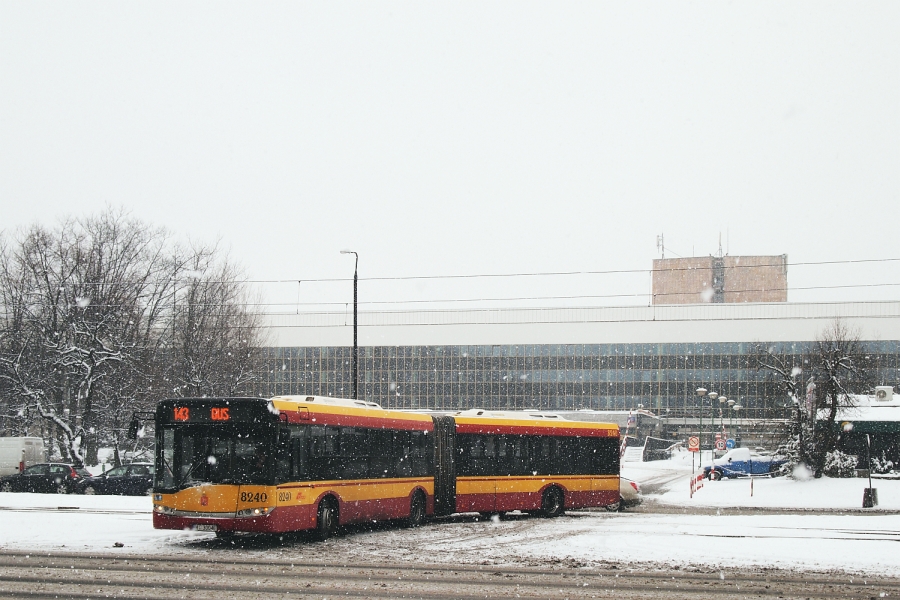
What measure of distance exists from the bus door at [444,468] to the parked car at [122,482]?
16.6 metres

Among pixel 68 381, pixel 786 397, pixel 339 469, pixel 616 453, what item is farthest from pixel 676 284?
pixel 339 469

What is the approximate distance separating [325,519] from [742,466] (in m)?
39.8

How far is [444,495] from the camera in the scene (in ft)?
83.5

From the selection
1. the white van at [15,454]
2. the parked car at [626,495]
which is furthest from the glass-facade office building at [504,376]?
the parked car at [626,495]

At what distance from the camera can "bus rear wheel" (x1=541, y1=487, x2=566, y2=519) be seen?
28.1 m

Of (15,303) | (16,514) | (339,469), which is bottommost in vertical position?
(16,514)

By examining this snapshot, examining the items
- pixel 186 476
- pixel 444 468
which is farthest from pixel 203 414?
pixel 444 468

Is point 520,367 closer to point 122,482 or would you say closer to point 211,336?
point 211,336

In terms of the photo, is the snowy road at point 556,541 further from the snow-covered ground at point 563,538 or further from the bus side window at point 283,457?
the bus side window at point 283,457

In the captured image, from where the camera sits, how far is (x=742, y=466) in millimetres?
55594

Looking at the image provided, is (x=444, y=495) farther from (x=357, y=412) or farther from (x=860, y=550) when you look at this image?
(x=860, y=550)

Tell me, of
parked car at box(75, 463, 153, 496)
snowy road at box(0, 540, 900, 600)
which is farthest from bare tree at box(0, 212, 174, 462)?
snowy road at box(0, 540, 900, 600)

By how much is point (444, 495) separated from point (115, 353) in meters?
28.7

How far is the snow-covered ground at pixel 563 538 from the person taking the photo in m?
17.3
